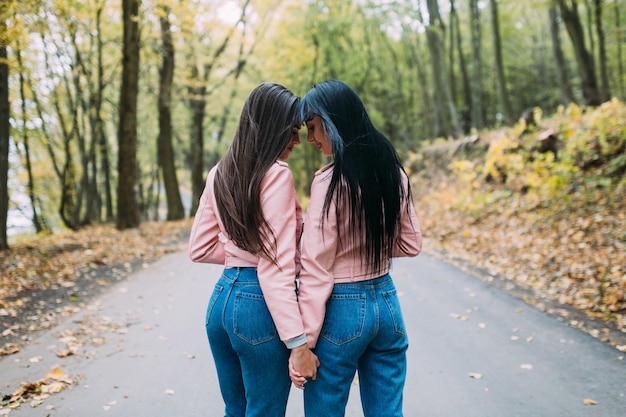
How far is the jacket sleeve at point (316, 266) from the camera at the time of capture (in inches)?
85.0

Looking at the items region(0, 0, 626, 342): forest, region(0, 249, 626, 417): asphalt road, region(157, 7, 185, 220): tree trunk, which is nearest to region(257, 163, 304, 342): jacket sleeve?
region(0, 249, 626, 417): asphalt road

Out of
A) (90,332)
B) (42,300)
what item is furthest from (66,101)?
(90,332)

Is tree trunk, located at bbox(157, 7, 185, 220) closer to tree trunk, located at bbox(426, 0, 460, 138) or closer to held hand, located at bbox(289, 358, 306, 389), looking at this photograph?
tree trunk, located at bbox(426, 0, 460, 138)

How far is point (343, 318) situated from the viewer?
2.21m

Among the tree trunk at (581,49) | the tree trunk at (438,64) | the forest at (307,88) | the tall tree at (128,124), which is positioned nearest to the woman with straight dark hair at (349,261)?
the forest at (307,88)

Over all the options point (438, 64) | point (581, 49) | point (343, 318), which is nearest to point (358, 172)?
point (343, 318)

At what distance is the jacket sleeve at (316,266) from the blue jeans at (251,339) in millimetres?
160

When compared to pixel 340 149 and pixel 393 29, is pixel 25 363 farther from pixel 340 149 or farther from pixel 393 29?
pixel 393 29

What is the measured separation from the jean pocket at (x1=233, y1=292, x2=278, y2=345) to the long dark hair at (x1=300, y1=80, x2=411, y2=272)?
17.3 inches

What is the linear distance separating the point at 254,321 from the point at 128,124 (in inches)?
581

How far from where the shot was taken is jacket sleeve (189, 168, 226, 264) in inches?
94.7

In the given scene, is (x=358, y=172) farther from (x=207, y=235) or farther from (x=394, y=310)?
(x=207, y=235)

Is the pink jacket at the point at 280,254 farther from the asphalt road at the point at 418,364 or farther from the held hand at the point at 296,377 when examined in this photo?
the asphalt road at the point at 418,364

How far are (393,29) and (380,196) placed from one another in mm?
27153
